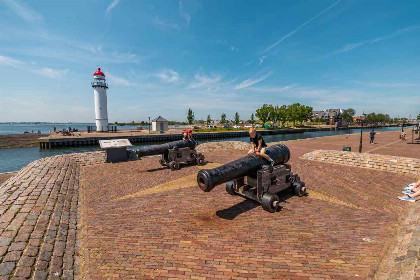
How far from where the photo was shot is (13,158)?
78.7 ft

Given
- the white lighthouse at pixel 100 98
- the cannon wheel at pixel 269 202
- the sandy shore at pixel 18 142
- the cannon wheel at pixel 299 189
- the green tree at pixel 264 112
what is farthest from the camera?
the green tree at pixel 264 112

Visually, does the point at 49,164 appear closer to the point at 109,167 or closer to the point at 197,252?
the point at 109,167

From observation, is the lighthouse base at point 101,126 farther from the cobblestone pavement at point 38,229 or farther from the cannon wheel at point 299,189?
the cannon wheel at point 299,189

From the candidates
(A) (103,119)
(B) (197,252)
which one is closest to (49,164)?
(B) (197,252)

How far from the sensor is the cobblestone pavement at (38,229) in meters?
3.35

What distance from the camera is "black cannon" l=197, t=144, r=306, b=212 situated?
4992mm

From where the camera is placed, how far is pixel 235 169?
540 cm

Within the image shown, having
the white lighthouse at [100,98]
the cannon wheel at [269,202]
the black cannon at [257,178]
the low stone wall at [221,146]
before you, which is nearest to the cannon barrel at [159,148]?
the black cannon at [257,178]

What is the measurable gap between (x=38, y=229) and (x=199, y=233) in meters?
3.58

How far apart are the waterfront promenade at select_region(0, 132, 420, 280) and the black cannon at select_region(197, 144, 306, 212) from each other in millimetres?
374

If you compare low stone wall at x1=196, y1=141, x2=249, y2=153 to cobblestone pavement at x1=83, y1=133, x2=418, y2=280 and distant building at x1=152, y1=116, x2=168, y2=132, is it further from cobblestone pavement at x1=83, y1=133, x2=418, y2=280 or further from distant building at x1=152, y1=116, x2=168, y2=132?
distant building at x1=152, y1=116, x2=168, y2=132

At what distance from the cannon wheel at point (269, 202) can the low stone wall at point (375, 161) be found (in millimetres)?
7978

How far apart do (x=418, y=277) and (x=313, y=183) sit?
5517 mm

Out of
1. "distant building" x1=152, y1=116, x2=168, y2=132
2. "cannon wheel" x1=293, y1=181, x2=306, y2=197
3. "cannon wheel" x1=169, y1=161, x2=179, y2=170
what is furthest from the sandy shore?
"cannon wheel" x1=293, y1=181, x2=306, y2=197
